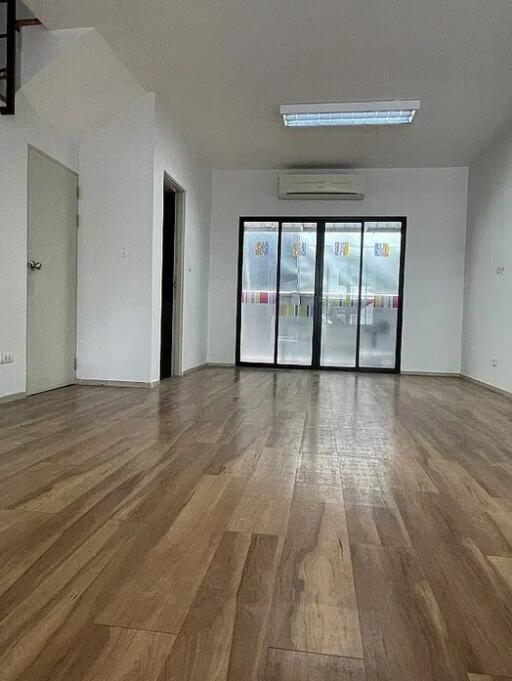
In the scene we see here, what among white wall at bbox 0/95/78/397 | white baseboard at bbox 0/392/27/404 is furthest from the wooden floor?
white wall at bbox 0/95/78/397

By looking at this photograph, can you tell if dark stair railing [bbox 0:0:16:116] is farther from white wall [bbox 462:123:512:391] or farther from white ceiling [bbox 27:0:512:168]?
white wall [bbox 462:123:512:391]

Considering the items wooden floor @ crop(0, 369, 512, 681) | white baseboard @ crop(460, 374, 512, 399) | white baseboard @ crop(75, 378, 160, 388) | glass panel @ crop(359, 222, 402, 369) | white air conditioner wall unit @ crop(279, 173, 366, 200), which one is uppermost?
white air conditioner wall unit @ crop(279, 173, 366, 200)

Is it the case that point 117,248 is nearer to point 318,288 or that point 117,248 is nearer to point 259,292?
point 259,292

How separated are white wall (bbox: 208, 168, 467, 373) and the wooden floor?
157 inches

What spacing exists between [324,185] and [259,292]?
171 cm

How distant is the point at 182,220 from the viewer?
5.54m

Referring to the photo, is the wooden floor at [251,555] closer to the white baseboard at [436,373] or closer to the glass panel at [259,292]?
the white baseboard at [436,373]

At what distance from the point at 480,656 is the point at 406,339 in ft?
19.7

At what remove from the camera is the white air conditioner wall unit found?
6316 mm

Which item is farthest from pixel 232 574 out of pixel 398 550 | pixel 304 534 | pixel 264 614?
pixel 398 550

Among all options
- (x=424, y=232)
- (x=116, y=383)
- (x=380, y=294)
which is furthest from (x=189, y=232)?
(x=424, y=232)

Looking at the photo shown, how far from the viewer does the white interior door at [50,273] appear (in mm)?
3850

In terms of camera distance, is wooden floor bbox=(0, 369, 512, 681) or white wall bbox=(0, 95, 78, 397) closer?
wooden floor bbox=(0, 369, 512, 681)

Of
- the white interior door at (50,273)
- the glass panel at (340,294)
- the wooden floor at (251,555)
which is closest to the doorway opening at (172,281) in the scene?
the white interior door at (50,273)
